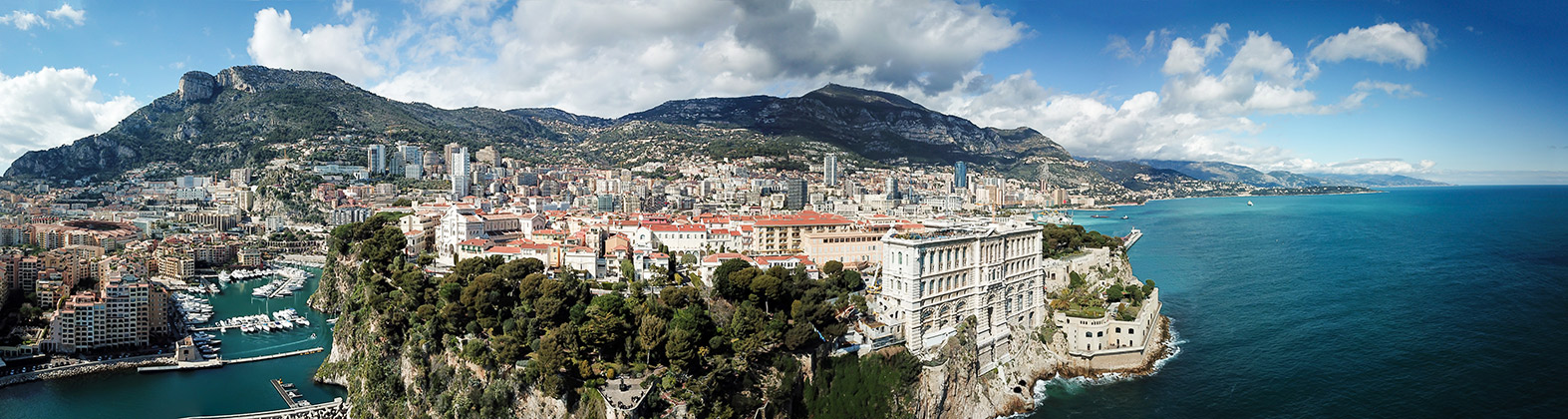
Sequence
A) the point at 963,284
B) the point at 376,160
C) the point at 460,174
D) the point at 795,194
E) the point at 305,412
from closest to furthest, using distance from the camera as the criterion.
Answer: the point at 963,284, the point at 305,412, the point at 795,194, the point at 460,174, the point at 376,160

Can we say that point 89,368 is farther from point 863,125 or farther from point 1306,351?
point 863,125

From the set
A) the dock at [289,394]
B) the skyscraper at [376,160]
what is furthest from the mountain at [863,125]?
the dock at [289,394]

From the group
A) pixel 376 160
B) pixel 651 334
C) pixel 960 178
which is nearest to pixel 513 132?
pixel 376 160

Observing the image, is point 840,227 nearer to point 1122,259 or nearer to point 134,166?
point 1122,259

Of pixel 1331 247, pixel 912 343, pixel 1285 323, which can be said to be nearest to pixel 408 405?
pixel 912 343

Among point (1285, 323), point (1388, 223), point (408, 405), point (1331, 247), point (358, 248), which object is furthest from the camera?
point (1388, 223)

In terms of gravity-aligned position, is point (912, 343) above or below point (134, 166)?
below
